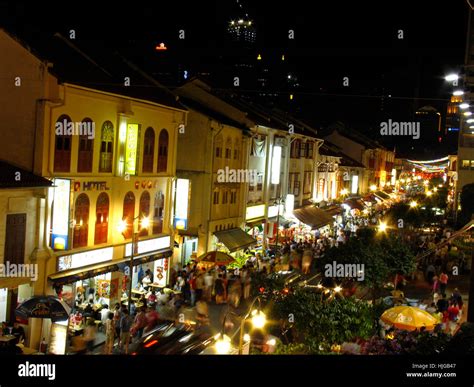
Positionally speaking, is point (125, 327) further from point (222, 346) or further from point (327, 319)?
point (327, 319)

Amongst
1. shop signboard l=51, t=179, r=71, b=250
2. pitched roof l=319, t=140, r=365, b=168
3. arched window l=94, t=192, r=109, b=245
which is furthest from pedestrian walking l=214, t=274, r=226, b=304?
pitched roof l=319, t=140, r=365, b=168

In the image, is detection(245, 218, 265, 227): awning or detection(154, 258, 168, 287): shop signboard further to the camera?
detection(245, 218, 265, 227): awning

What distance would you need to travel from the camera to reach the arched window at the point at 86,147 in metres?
21.2

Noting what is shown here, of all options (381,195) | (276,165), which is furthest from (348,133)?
(276,165)

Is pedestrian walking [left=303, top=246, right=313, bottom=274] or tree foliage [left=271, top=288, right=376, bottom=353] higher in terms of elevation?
tree foliage [left=271, top=288, right=376, bottom=353]

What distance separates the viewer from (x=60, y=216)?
20.2 metres

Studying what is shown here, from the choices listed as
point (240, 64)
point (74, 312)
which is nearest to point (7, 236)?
point (74, 312)

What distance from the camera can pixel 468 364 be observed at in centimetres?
792

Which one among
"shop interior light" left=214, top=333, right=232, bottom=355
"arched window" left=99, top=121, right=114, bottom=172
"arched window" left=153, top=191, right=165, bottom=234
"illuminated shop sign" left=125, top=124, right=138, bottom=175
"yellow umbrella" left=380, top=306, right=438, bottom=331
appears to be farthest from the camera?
"arched window" left=153, top=191, right=165, bottom=234

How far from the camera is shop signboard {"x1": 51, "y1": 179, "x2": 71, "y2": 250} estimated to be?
20.1m

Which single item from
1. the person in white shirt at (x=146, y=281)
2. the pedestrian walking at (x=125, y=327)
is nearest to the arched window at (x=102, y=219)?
the person in white shirt at (x=146, y=281)

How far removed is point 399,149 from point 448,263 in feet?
260

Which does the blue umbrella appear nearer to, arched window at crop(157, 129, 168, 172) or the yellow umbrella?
the yellow umbrella

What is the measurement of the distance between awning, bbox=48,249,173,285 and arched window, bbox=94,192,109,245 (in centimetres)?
92
